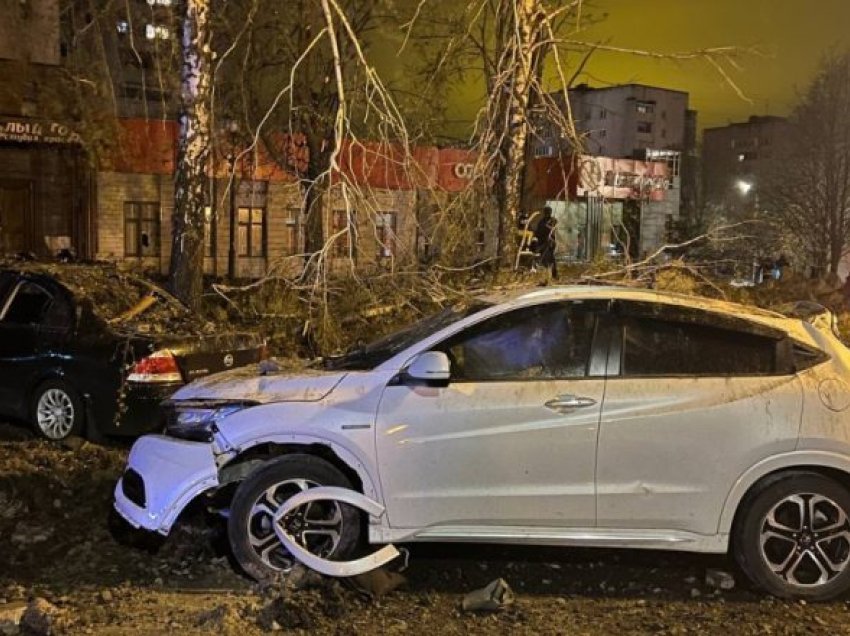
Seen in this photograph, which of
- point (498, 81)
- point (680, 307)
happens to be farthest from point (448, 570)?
point (498, 81)

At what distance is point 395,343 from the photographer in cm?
530

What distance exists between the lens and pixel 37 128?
2041cm

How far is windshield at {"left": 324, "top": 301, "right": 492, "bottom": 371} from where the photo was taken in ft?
16.8

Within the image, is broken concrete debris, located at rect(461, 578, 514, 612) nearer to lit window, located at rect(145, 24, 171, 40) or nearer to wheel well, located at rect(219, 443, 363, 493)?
wheel well, located at rect(219, 443, 363, 493)

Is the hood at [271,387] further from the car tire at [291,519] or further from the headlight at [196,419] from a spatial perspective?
the car tire at [291,519]

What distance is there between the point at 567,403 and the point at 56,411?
5031 millimetres

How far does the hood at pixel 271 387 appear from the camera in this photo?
4.98 meters

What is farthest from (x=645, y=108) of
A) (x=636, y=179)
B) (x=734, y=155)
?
(x=636, y=179)

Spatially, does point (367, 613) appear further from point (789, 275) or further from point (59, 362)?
point (789, 275)

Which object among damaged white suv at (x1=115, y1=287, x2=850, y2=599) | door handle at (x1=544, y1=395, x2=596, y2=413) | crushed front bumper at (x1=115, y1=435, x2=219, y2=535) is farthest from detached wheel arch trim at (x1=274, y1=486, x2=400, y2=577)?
door handle at (x1=544, y1=395, x2=596, y2=413)

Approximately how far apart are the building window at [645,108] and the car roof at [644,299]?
70835 millimetres

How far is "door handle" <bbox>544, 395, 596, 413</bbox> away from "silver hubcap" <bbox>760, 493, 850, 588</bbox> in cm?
111

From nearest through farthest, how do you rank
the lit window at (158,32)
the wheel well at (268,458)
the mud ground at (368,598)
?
the mud ground at (368,598) < the wheel well at (268,458) < the lit window at (158,32)

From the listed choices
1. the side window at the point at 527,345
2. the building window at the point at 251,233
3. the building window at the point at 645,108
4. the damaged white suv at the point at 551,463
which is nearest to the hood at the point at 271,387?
the damaged white suv at the point at 551,463
